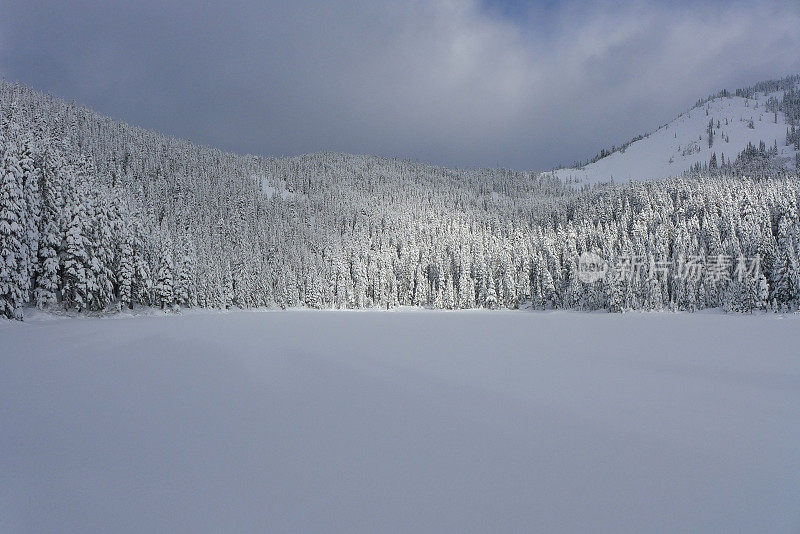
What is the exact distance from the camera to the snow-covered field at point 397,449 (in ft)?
16.5

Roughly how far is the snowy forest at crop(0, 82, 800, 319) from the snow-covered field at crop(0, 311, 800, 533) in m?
30.0

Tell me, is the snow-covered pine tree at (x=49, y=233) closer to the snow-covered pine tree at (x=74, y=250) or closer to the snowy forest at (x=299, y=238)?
the snowy forest at (x=299, y=238)

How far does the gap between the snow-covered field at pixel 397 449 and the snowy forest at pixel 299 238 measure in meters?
30.0

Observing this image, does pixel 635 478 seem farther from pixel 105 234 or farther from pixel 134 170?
pixel 134 170

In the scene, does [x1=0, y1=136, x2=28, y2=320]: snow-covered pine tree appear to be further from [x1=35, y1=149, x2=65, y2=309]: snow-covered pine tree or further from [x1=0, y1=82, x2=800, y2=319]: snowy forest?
[x1=35, y1=149, x2=65, y2=309]: snow-covered pine tree

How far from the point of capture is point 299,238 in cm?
14088

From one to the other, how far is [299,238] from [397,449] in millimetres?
138511

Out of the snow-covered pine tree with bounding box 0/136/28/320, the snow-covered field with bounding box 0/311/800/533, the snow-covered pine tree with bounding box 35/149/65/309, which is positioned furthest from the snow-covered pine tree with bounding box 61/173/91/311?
the snow-covered field with bounding box 0/311/800/533

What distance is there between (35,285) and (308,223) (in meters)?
124

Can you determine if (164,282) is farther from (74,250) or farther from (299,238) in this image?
(299,238)

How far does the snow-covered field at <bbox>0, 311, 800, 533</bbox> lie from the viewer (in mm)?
5043

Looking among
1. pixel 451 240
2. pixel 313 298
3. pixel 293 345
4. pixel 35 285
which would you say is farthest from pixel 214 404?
pixel 451 240

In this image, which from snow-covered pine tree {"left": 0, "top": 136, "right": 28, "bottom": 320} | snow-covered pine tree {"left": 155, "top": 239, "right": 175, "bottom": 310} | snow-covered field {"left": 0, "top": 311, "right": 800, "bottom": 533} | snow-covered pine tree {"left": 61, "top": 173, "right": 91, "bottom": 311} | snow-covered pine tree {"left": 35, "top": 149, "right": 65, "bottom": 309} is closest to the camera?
snow-covered field {"left": 0, "top": 311, "right": 800, "bottom": 533}

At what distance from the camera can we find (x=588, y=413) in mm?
9422
